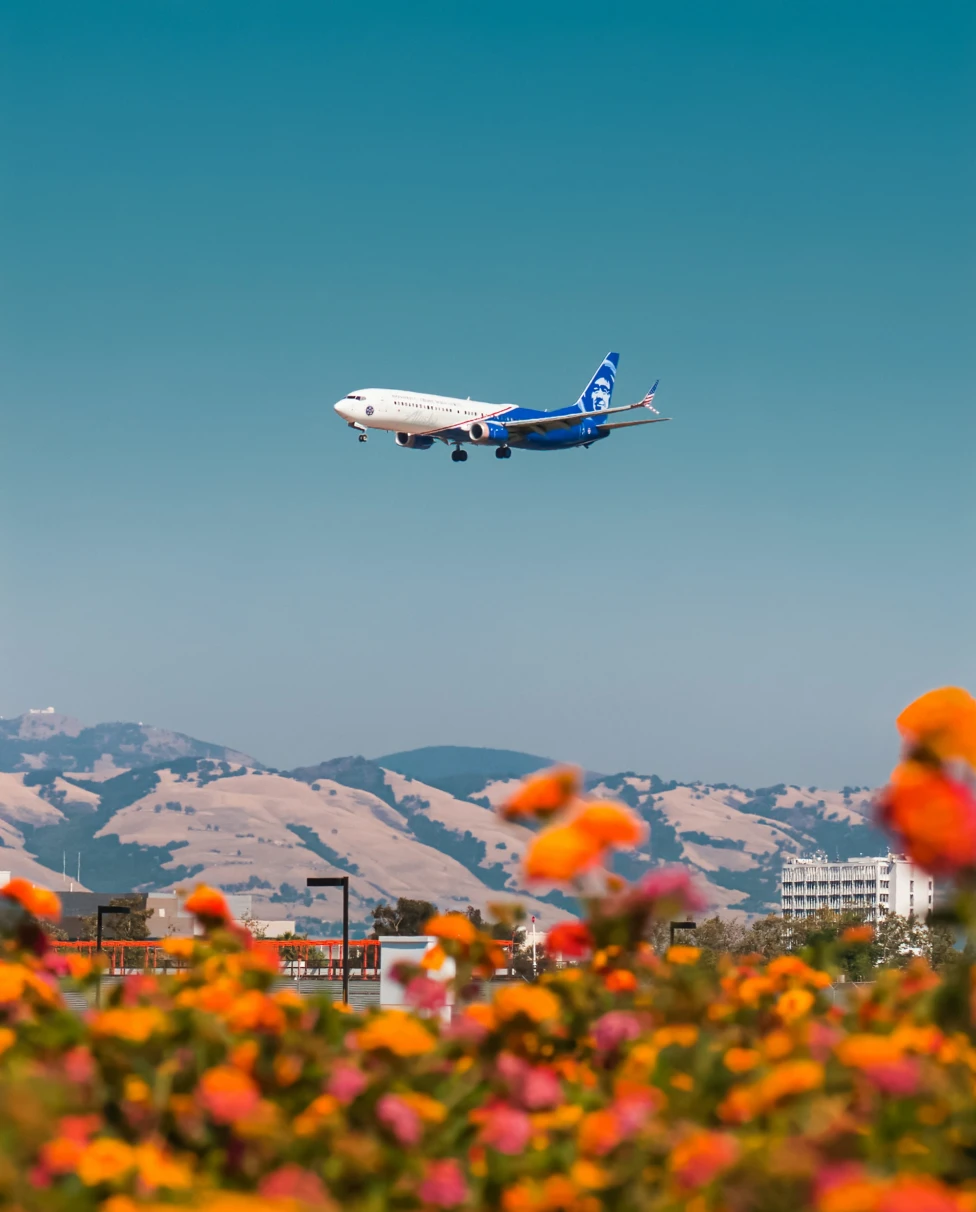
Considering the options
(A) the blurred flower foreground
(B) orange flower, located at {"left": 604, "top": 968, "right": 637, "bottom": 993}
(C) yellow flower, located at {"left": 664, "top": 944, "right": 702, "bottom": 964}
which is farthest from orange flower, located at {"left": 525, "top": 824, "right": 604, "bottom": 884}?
(C) yellow flower, located at {"left": 664, "top": 944, "right": 702, "bottom": 964}

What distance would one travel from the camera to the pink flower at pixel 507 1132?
5.27m

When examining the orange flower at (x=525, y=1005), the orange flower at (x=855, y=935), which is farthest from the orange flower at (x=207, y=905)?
the orange flower at (x=855, y=935)

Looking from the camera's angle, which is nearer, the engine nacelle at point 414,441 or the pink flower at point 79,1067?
the pink flower at point 79,1067

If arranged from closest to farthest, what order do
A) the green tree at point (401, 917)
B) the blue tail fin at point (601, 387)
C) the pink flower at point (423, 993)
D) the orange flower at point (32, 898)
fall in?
the pink flower at point (423, 993) → the orange flower at point (32, 898) → the blue tail fin at point (601, 387) → the green tree at point (401, 917)

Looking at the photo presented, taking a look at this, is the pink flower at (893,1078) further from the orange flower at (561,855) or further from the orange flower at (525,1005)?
the orange flower at (525,1005)

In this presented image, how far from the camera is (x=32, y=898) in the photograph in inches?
288

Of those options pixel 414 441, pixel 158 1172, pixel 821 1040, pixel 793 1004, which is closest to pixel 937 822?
pixel 821 1040

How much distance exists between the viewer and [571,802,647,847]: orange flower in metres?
5.65

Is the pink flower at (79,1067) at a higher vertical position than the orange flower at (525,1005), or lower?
lower

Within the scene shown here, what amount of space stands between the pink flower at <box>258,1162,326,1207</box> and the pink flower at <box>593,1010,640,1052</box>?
162 cm

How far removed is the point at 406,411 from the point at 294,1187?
3106 inches

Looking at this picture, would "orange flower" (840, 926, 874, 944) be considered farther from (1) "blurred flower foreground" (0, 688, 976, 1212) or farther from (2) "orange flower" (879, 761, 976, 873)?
(2) "orange flower" (879, 761, 976, 873)

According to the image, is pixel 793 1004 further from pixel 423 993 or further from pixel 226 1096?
pixel 226 1096

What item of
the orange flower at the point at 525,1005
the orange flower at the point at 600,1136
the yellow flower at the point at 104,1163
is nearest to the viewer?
the yellow flower at the point at 104,1163
